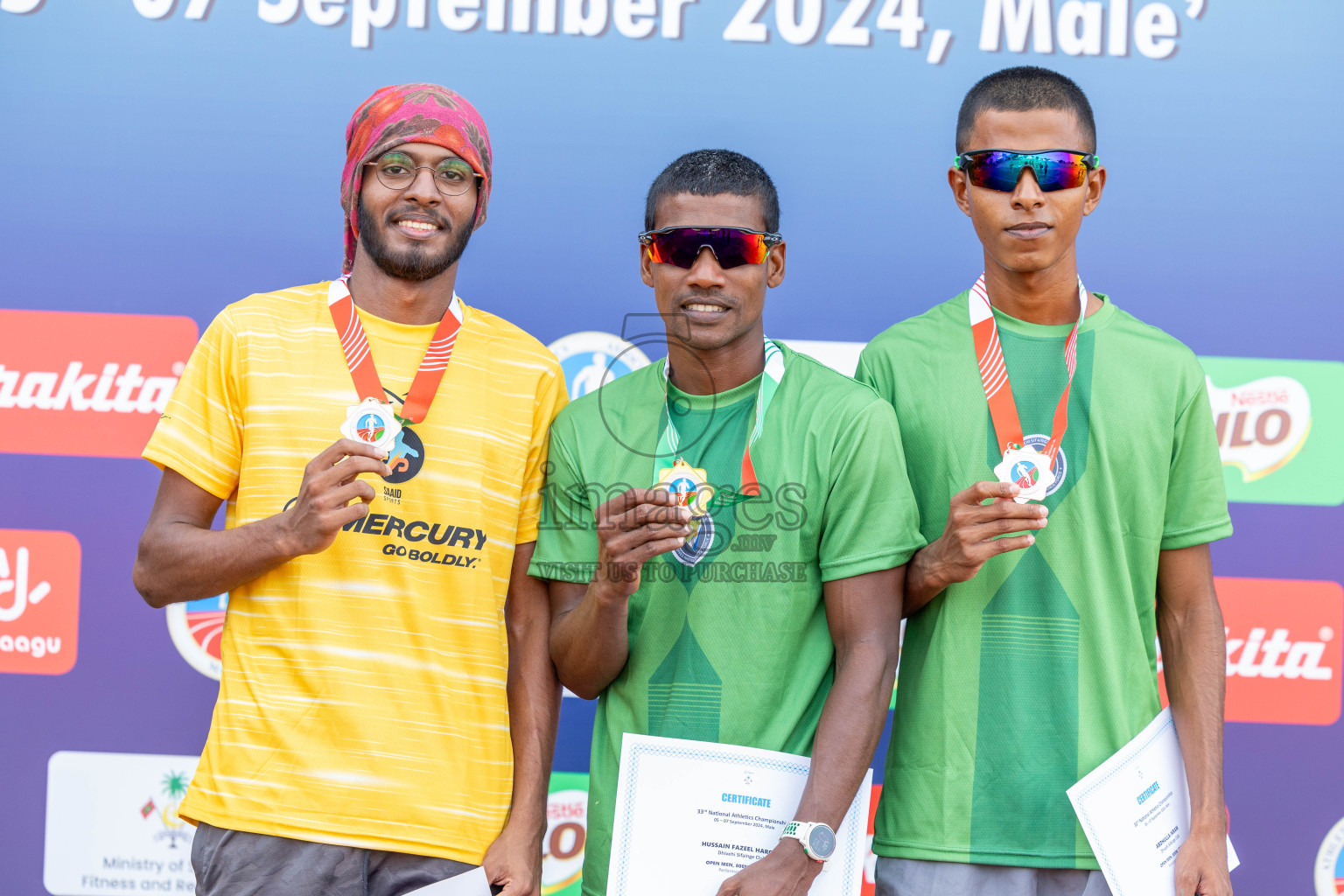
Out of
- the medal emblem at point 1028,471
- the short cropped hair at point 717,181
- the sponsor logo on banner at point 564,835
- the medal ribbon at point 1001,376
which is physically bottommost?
the sponsor logo on banner at point 564,835

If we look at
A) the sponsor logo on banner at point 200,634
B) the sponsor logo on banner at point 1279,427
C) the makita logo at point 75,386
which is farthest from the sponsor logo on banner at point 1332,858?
the makita logo at point 75,386

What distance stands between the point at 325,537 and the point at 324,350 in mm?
442

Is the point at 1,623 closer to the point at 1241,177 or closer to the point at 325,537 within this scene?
the point at 325,537

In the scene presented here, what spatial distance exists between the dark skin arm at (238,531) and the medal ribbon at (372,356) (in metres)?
0.19

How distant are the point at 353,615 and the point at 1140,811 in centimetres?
157

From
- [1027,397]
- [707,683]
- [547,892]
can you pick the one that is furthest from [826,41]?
[547,892]

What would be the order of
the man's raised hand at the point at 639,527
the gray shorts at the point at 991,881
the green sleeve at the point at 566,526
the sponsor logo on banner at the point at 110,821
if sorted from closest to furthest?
the man's raised hand at the point at 639,527
the gray shorts at the point at 991,881
the green sleeve at the point at 566,526
the sponsor logo on banner at the point at 110,821

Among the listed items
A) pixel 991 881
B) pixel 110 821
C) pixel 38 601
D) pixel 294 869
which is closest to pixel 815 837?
pixel 991 881

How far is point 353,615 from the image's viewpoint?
207 centimetres

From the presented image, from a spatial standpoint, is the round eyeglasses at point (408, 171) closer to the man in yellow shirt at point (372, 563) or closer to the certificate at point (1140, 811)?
the man in yellow shirt at point (372, 563)

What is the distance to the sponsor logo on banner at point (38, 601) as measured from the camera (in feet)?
10.9

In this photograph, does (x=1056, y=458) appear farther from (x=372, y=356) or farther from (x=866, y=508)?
(x=372, y=356)

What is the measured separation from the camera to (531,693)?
2199 millimetres

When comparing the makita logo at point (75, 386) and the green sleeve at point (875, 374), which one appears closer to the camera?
the green sleeve at point (875, 374)
